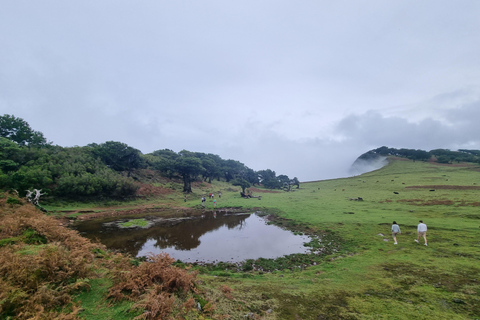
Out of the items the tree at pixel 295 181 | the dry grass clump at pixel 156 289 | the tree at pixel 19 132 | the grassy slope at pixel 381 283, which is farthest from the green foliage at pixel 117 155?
the tree at pixel 295 181

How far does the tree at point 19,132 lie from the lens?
39.5 m

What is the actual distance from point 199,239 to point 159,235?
3.92 m

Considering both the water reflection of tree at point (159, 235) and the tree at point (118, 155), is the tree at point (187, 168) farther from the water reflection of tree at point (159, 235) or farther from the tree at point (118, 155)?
the water reflection of tree at point (159, 235)

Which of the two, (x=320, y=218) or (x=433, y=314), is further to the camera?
(x=320, y=218)

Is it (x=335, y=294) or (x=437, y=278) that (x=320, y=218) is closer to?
(x=437, y=278)

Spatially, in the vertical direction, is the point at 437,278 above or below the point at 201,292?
below

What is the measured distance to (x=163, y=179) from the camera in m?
59.3

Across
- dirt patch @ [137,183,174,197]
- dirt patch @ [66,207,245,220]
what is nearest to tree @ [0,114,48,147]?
dirt patch @ [137,183,174,197]

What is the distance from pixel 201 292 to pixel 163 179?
5738 cm

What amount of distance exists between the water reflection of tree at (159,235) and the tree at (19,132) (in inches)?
1370

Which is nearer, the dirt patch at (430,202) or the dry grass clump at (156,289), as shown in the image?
the dry grass clump at (156,289)

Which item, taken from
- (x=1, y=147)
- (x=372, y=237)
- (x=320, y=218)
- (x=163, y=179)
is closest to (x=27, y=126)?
(x=1, y=147)

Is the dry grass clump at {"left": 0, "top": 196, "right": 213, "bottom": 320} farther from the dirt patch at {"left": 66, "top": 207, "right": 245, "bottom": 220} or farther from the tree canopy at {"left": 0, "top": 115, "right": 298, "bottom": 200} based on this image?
the tree canopy at {"left": 0, "top": 115, "right": 298, "bottom": 200}

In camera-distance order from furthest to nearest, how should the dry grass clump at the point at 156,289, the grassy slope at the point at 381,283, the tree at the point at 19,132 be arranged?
the tree at the point at 19,132 < the grassy slope at the point at 381,283 < the dry grass clump at the point at 156,289
